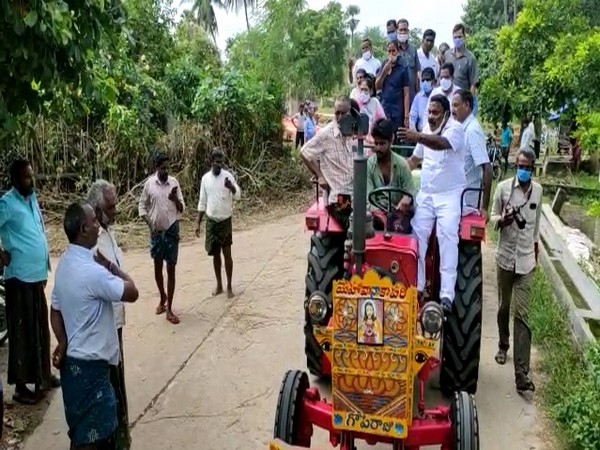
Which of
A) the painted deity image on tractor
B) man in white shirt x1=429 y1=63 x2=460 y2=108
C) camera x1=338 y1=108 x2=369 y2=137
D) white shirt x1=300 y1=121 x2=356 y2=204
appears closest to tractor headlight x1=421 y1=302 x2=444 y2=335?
the painted deity image on tractor

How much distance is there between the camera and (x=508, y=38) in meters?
16.1

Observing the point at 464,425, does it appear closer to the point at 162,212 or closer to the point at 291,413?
the point at 291,413

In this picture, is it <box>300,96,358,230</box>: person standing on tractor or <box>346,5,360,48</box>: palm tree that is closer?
<box>300,96,358,230</box>: person standing on tractor

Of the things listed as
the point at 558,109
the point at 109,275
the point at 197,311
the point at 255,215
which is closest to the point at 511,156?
the point at 558,109

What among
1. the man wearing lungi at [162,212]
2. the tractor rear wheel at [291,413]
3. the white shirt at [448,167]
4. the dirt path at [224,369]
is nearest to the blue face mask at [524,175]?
the white shirt at [448,167]

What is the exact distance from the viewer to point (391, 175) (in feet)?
17.7

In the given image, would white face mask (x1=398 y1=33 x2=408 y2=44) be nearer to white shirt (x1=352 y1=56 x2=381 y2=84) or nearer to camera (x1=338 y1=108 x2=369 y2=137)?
white shirt (x1=352 y1=56 x2=381 y2=84)

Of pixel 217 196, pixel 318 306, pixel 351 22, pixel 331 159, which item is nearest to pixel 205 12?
pixel 351 22

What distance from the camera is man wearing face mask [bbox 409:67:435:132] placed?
8891mm

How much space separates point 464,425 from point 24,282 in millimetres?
3410

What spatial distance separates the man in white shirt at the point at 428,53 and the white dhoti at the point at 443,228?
17.4 ft

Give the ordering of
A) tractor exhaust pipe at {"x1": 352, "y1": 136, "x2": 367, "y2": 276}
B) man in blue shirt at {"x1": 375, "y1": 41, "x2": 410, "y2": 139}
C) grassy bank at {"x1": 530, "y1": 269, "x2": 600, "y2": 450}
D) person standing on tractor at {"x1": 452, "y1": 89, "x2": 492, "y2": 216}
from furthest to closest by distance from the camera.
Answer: man in blue shirt at {"x1": 375, "y1": 41, "x2": 410, "y2": 139}
person standing on tractor at {"x1": 452, "y1": 89, "x2": 492, "y2": 216}
grassy bank at {"x1": 530, "y1": 269, "x2": 600, "y2": 450}
tractor exhaust pipe at {"x1": 352, "y1": 136, "x2": 367, "y2": 276}

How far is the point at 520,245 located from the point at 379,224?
4.16 ft

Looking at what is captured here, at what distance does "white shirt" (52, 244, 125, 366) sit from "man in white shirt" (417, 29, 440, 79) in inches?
290
